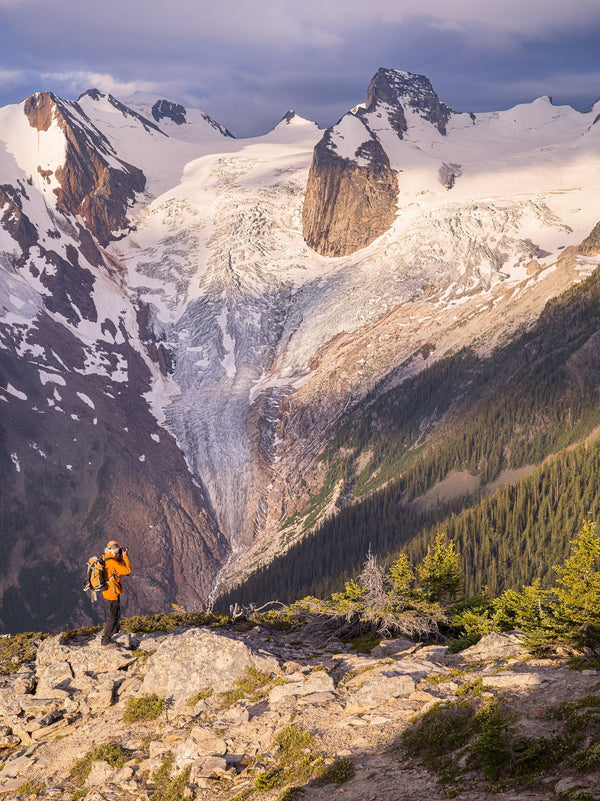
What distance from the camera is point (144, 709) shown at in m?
25.0

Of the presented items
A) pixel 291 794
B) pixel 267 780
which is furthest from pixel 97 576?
pixel 291 794

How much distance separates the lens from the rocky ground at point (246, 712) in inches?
727

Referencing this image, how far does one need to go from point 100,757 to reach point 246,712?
451cm

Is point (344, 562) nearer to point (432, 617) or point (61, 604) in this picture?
point (61, 604)

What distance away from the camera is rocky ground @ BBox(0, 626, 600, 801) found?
60.6 ft

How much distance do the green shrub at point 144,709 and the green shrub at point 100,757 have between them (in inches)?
77.4

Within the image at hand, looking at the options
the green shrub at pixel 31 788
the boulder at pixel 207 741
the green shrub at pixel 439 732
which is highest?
the green shrub at pixel 439 732

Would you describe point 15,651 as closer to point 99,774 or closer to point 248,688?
point 248,688

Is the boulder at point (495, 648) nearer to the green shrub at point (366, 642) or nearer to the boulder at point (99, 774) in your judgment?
the green shrub at point (366, 642)

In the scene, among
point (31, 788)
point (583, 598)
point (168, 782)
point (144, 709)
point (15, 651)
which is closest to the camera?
point (168, 782)

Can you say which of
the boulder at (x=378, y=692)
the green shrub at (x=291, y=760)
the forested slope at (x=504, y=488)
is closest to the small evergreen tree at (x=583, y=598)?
the boulder at (x=378, y=692)

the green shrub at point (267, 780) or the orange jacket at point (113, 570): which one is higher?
the orange jacket at point (113, 570)

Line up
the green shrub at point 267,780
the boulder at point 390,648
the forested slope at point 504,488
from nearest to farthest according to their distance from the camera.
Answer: the green shrub at point 267,780 < the boulder at point 390,648 < the forested slope at point 504,488

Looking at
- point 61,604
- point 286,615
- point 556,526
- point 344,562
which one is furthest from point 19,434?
point 286,615
